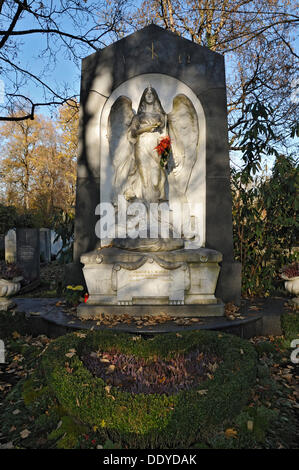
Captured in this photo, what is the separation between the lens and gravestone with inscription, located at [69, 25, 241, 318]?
5.92 m

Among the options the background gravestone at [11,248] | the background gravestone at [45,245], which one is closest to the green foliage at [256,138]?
the background gravestone at [11,248]

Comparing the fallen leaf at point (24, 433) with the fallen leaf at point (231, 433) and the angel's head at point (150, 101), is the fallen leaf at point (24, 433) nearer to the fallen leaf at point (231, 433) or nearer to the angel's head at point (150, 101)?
the fallen leaf at point (231, 433)

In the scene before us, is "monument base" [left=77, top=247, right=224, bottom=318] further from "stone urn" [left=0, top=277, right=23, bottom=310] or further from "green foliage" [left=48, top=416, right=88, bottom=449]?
"green foliage" [left=48, top=416, right=88, bottom=449]

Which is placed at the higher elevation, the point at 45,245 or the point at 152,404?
the point at 45,245

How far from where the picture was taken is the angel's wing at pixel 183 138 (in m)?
6.18

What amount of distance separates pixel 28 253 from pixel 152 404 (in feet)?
27.2

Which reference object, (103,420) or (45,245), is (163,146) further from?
(45,245)

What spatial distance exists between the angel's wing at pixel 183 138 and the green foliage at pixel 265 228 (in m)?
1.16

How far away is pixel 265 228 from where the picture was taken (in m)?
6.60

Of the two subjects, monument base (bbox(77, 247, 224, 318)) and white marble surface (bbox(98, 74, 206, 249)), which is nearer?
monument base (bbox(77, 247, 224, 318))

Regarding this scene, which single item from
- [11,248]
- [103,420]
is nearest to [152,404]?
[103,420]

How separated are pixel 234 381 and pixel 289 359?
6.58ft

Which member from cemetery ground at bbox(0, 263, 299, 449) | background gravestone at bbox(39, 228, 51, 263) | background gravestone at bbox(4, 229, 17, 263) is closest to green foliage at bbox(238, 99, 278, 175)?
cemetery ground at bbox(0, 263, 299, 449)

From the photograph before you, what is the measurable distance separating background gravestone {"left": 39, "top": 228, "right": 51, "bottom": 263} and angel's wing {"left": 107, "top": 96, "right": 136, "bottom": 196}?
9.49 metres
